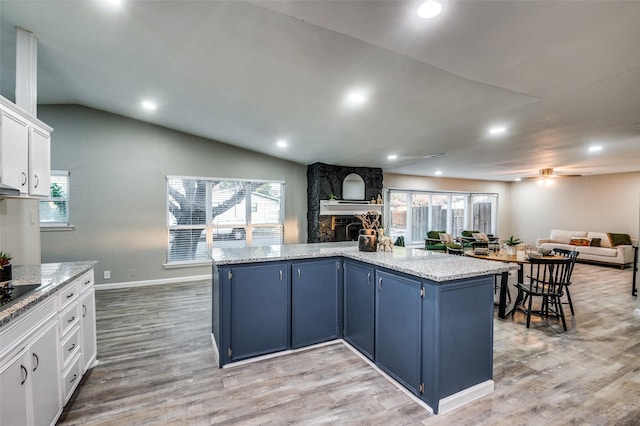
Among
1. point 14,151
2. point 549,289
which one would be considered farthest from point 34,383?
point 549,289

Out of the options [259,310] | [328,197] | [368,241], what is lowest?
[259,310]

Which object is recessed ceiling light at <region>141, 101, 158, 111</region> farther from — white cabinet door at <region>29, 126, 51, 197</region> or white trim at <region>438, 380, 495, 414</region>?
white trim at <region>438, 380, 495, 414</region>

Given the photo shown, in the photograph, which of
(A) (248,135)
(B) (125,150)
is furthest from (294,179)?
(B) (125,150)

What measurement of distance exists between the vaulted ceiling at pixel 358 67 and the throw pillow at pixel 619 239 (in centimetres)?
375

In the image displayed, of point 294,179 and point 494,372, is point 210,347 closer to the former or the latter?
point 494,372

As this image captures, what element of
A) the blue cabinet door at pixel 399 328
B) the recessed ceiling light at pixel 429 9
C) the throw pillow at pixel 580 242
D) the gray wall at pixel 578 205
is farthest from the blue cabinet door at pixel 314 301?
the gray wall at pixel 578 205

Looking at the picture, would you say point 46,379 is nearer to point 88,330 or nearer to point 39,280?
point 39,280

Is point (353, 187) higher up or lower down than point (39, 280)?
higher up

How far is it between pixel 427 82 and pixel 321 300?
92.9 inches

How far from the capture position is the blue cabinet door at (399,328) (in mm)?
2129

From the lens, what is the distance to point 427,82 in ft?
8.94

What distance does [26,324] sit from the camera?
1541 mm

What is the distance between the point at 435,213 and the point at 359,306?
796cm

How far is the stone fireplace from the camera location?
6809mm
